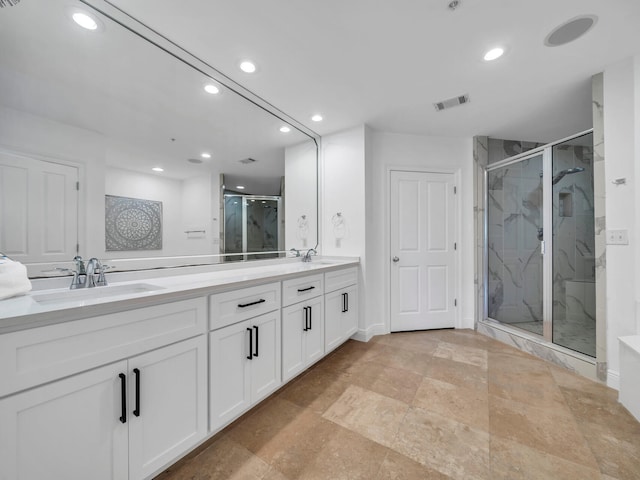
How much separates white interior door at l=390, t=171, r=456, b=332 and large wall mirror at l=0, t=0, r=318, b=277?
1.67 m

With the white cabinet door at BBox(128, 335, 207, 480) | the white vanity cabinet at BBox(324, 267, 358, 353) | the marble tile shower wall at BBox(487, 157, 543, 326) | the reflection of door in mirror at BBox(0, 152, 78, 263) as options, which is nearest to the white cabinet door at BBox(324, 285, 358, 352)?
the white vanity cabinet at BBox(324, 267, 358, 353)

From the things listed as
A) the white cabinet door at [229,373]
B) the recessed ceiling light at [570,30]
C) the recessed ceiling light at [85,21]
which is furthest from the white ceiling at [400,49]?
the white cabinet door at [229,373]

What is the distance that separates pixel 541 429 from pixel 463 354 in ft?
3.24

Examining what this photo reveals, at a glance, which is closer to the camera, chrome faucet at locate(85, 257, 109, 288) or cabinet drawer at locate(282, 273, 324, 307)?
chrome faucet at locate(85, 257, 109, 288)

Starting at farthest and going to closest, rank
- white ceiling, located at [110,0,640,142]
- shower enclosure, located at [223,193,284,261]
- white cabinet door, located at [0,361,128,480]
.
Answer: shower enclosure, located at [223,193,284,261] < white ceiling, located at [110,0,640,142] < white cabinet door, located at [0,361,128,480]

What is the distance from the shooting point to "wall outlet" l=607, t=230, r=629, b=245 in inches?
70.8

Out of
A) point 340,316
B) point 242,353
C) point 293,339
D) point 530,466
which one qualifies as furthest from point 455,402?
point 242,353

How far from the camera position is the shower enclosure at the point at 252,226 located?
2.12 metres

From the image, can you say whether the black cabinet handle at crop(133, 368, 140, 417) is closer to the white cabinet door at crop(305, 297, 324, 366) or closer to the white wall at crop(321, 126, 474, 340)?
the white cabinet door at crop(305, 297, 324, 366)

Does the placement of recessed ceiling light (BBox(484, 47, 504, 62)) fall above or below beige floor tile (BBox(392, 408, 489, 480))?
above

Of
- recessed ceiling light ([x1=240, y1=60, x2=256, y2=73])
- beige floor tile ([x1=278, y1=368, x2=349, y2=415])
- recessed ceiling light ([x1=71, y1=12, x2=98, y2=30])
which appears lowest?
beige floor tile ([x1=278, y1=368, x2=349, y2=415])

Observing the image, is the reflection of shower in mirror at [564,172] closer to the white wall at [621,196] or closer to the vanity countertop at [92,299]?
the white wall at [621,196]

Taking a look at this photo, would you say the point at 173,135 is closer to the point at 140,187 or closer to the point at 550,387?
the point at 140,187

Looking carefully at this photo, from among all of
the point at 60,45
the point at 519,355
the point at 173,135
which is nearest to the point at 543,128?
the point at 519,355
